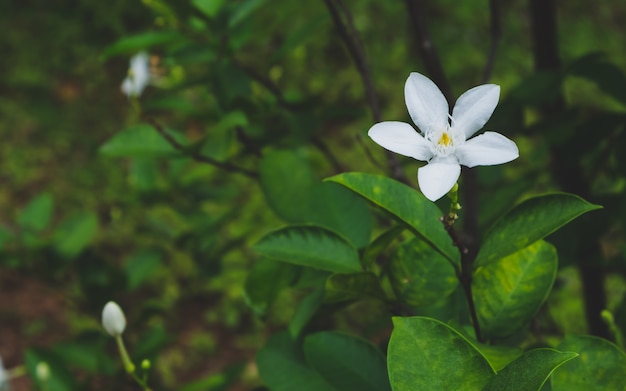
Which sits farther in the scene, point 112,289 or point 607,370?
point 112,289

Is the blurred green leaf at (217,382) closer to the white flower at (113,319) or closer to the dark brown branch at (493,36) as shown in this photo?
the white flower at (113,319)

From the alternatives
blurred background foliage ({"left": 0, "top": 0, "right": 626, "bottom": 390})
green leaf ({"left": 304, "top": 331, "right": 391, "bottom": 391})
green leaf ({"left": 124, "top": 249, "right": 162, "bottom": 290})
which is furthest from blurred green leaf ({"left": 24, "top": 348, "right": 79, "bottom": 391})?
green leaf ({"left": 304, "top": 331, "right": 391, "bottom": 391})

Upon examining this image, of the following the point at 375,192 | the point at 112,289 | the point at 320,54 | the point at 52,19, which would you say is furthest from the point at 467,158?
the point at 52,19

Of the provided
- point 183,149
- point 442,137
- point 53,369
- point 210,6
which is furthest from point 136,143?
point 442,137

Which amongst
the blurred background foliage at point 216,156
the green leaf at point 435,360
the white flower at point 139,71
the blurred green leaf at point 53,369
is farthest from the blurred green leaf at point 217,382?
the white flower at point 139,71

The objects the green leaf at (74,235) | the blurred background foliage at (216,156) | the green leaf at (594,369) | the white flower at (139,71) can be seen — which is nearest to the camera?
the green leaf at (594,369)

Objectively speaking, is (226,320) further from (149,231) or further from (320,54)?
(320,54)

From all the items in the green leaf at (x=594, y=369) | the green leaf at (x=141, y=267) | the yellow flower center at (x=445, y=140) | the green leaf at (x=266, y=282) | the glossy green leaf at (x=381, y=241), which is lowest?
the green leaf at (x=594, y=369)
